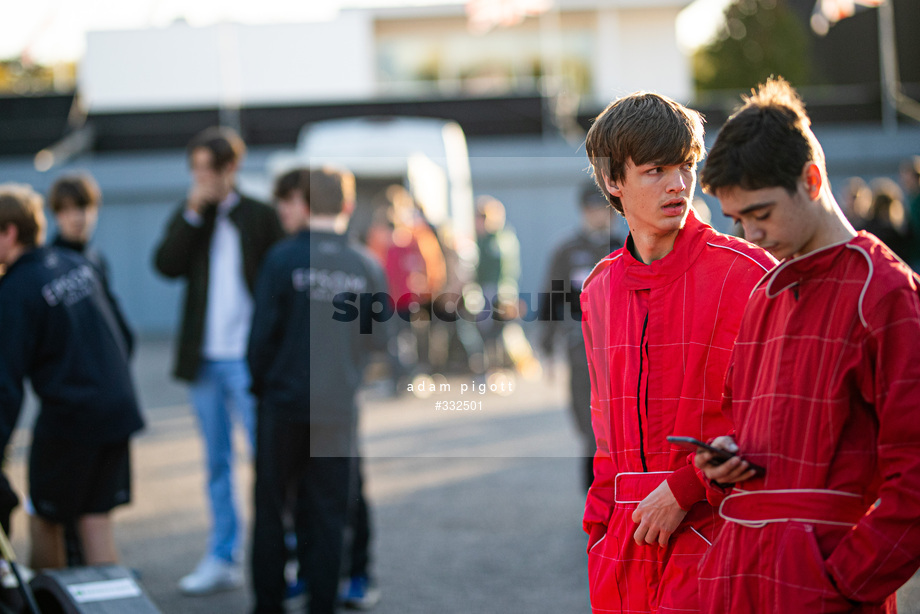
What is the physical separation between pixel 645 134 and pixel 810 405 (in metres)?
0.73

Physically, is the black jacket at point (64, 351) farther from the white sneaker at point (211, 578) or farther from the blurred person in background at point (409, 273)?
the blurred person in background at point (409, 273)

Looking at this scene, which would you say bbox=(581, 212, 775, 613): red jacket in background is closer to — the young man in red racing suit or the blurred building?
the young man in red racing suit

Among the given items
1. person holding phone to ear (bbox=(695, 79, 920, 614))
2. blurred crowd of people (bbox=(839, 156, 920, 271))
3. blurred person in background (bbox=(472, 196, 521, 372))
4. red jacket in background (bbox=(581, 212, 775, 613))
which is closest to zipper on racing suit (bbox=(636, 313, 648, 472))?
red jacket in background (bbox=(581, 212, 775, 613))

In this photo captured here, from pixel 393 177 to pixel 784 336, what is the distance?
13186mm

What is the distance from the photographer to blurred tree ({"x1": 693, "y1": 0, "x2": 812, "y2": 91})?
36.5 m

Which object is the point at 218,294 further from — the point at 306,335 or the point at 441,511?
the point at 441,511

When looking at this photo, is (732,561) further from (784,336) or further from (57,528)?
(57,528)

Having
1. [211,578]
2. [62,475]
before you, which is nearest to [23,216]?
[62,475]

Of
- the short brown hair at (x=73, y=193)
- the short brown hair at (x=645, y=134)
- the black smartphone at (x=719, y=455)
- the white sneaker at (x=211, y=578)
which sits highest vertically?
the short brown hair at (x=73, y=193)

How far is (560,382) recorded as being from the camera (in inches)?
501

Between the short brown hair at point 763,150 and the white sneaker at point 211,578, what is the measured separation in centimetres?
388

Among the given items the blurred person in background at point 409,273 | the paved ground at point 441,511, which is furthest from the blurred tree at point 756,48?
the paved ground at point 441,511

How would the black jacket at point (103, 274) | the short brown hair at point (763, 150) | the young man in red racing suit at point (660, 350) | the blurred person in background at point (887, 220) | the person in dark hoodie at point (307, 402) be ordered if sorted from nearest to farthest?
the short brown hair at point (763, 150) < the young man in red racing suit at point (660, 350) < the person in dark hoodie at point (307, 402) < the black jacket at point (103, 274) < the blurred person in background at point (887, 220)

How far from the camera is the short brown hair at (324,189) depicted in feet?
14.7
